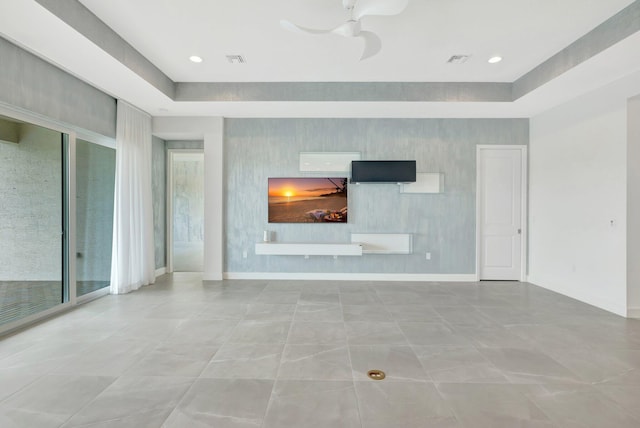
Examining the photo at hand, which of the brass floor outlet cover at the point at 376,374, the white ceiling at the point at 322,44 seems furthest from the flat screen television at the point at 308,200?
the brass floor outlet cover at the point at 376,374

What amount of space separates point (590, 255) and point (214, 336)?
518 centimetres

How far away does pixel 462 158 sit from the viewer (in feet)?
17.7

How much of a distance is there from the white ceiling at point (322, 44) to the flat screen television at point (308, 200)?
134cm

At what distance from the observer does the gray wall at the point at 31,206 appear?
3174 mm

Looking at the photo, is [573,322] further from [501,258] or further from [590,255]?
[501,258]

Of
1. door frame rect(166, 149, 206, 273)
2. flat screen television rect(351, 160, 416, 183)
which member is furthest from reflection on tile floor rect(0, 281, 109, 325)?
flat screen television rect(351, 160, 416, 183)

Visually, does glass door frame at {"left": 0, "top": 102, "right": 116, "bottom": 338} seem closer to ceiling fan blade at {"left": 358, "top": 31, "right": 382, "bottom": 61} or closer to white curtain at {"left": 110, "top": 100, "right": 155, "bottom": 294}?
white curtain at {"left": 110, "top": 100, "right": 155, "bottom": 294}

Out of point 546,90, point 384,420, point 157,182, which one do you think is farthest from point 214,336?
point 546,90

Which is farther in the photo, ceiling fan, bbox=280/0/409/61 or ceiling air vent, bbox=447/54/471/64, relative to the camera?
ceiling air vent, bbox=447/54/471/64

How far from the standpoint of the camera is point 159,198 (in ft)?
19.4

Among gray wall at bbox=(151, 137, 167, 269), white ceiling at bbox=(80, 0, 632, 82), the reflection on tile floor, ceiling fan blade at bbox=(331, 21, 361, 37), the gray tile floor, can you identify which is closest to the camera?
the gray tile floor

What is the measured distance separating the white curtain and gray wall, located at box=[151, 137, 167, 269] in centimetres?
55

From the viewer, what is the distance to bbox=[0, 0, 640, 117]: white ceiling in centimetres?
281

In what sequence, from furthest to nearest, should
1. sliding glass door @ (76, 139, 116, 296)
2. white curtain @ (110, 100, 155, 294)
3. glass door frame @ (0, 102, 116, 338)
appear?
white curtain @ (110, 100, 155, 294) < sliding glass door @ (76, 139, 116, 296) < glass door frame @ (0, 102, 116, 338)
